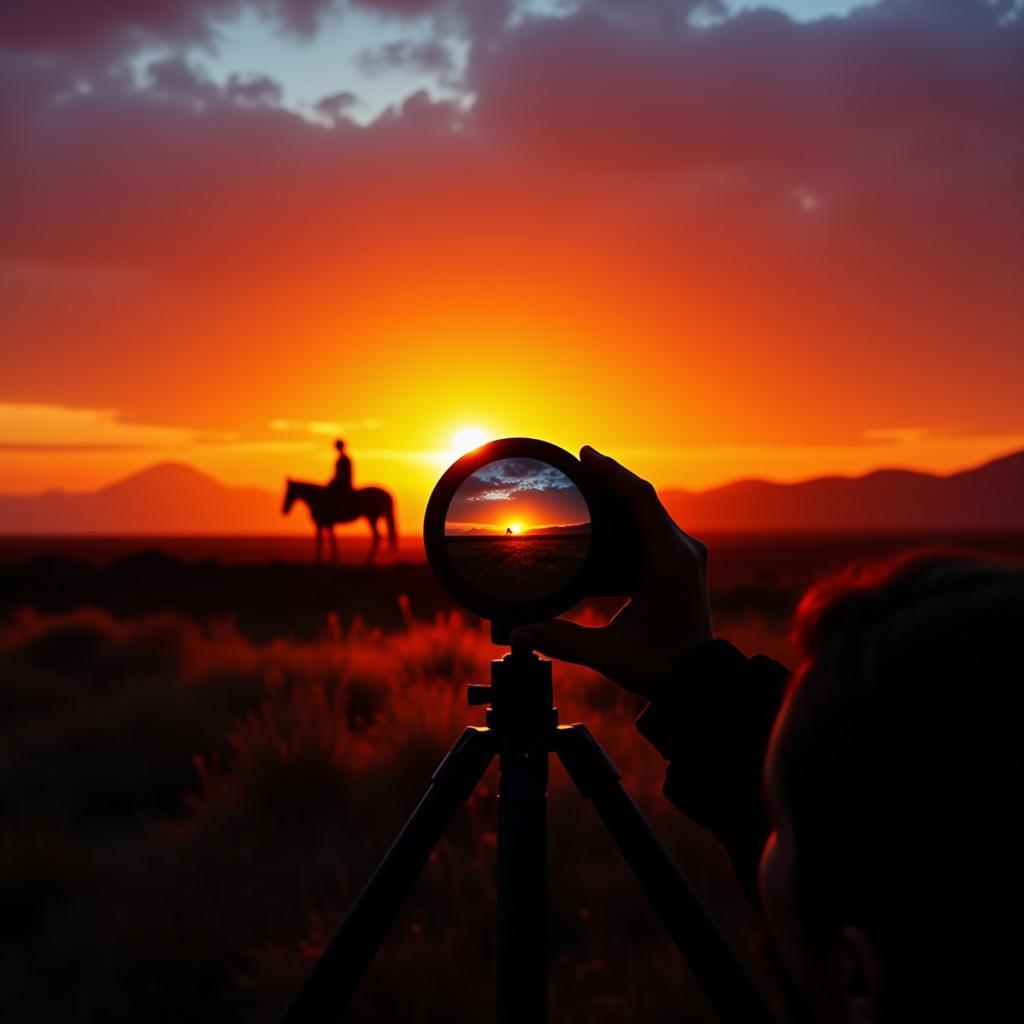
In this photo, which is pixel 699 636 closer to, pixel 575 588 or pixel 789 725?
pixel 575 588

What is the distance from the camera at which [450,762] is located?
1318mm

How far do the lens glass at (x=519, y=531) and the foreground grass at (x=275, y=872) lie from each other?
2376mm

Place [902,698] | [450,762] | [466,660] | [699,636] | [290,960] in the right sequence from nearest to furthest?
[902,698] < [450,762] < [699,636] < [290,960] < [466,660]

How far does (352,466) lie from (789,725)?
82.1ft

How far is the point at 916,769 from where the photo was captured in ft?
2.37

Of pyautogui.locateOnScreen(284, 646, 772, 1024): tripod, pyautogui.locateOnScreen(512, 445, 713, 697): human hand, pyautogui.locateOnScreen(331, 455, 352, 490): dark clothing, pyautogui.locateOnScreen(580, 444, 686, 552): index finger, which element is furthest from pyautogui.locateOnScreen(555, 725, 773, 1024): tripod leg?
pyautogui.locateOnScreen(331, 455, 352, 490): dark clothing

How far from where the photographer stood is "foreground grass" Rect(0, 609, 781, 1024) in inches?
147

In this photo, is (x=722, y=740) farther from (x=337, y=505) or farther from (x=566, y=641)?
(x=337, y=505)

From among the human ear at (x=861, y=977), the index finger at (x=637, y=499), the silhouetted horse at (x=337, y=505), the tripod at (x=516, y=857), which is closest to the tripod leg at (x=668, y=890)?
the tripod at (x=516, y=857)

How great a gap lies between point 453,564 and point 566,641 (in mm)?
169

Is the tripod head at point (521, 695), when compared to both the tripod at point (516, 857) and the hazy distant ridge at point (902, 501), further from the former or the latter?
the hazy distant ridge at point (902, 501)

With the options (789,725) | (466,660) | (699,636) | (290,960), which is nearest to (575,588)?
(699,636)

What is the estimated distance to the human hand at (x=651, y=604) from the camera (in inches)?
54.8

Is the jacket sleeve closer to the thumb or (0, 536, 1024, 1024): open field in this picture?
the thumb
